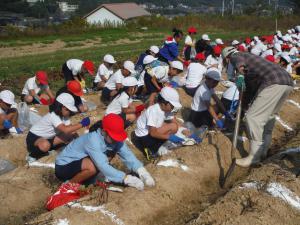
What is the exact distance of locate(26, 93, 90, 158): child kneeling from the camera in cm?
589

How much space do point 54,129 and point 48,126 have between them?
107mm

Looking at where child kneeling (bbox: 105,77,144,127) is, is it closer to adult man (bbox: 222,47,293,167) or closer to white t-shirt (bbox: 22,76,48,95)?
adult man (bbox: 222,47,293,167)

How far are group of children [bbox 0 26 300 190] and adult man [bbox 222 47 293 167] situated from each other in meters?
0.72

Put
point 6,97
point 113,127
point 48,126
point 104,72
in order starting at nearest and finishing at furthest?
1. point 113,127
2. point 48,126
3. point 6,97
4. point 104,72

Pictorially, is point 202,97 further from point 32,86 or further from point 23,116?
point 32,86

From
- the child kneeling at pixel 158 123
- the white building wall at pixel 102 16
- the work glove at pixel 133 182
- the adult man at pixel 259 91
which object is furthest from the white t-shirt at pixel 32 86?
the white building wall at pixel 102 16

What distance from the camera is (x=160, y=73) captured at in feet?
28.3

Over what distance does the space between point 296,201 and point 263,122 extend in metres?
1.38

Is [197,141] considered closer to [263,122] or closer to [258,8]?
[263,122]

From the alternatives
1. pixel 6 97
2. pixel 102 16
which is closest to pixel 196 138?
pixel 6 97

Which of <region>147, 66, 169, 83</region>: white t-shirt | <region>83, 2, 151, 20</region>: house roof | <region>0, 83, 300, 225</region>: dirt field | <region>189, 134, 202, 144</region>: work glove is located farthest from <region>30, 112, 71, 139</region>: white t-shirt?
<region>83, 2, 151, 20</region>: house roof

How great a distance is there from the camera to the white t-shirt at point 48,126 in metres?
6.06

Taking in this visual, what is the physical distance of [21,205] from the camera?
5.23 m

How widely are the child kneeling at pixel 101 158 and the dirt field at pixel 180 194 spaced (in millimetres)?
208
